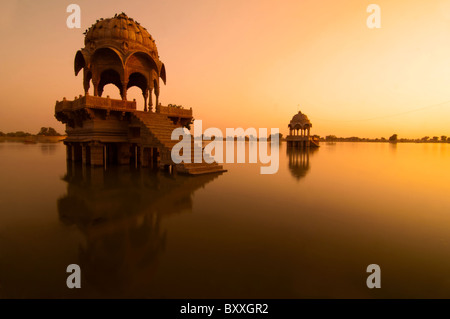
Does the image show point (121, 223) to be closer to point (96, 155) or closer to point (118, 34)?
point (96, 155)

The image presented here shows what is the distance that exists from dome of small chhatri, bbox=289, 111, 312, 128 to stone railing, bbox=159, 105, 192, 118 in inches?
1615

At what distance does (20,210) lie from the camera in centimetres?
681

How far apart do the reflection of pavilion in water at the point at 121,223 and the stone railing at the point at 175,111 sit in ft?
28.0

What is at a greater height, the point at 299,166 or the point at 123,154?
the point at 123,154

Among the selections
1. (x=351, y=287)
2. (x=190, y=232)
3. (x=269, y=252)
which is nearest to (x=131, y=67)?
(x=190, y=232)

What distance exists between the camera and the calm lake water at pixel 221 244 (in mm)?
3312

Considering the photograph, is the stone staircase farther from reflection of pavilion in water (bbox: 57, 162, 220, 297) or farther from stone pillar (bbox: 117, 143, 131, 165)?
stone pillar (bbox: 117, 143, 131, 165)

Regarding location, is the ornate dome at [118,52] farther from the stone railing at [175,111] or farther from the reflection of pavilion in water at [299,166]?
the reflection of pavilion in water at [299,166]

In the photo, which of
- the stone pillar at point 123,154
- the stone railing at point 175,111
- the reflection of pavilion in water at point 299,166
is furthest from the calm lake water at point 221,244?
the stone railing at point 175,111

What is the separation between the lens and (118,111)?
1698 cm

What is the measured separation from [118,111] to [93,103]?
1.73 metres

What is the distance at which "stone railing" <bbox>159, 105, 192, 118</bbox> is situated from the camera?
18.5 meters

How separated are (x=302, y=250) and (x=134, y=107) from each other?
1647cm

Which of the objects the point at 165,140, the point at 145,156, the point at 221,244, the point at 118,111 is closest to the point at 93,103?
the point at 118,111
